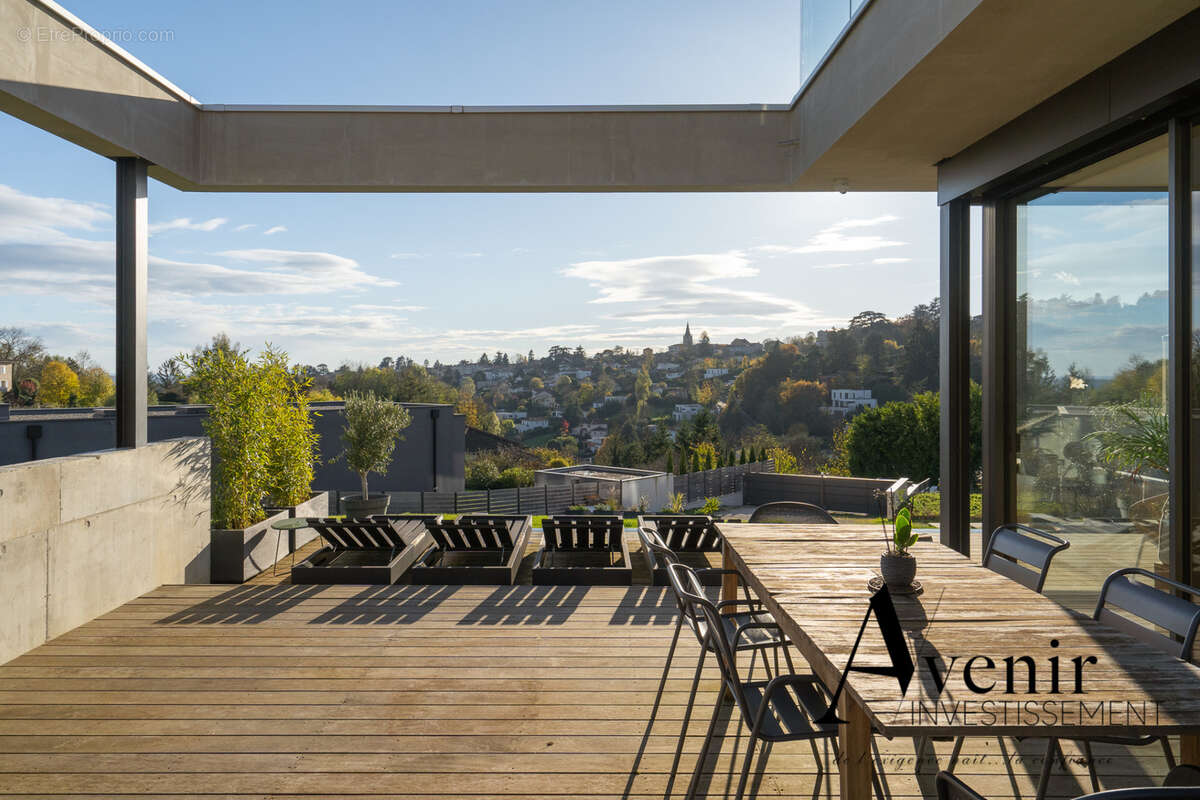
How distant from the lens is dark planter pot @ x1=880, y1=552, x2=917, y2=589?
8.33 ft

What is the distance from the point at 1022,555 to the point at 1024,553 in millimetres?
13

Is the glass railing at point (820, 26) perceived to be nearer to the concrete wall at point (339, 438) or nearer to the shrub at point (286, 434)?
the shrub at point (286, 434)

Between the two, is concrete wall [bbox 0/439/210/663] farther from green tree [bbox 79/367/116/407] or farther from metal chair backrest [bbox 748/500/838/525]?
metal chair backrest [bbox 748/500/838/525]

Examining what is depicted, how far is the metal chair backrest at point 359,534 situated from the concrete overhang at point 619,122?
2.69m

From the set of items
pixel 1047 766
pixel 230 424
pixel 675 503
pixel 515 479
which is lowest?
pixel 675 503

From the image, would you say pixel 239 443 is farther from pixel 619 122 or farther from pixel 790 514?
pixel 790 514

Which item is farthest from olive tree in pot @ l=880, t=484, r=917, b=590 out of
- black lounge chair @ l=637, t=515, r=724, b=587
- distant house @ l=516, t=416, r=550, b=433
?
distant house @ l=516, t=416, r=550, b=433

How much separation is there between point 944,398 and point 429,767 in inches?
165

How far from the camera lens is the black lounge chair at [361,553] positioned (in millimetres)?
5441

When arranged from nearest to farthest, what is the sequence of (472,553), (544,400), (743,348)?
(472,553)
(544,400)
(743,348)

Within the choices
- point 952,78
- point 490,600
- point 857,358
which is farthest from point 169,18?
point 857,358

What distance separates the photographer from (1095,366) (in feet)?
12.0

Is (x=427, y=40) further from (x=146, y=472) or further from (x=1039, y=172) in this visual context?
(x=1039, y=172)

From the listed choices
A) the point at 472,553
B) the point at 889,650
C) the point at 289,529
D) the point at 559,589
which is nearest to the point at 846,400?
the point at 472,553
